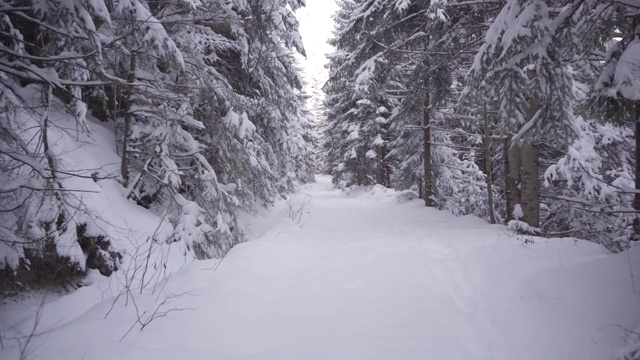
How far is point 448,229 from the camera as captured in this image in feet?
26.9

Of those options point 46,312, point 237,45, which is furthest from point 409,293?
point 237,45

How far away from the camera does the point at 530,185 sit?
23.4 ft

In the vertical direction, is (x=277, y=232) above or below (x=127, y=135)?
below

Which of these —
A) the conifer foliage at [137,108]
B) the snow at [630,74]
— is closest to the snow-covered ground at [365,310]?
the conifer foliage at [137,108]

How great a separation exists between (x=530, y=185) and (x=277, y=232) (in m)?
6.24

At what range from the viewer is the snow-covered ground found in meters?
2.65

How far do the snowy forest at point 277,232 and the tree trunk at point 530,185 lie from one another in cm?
Answer: 4

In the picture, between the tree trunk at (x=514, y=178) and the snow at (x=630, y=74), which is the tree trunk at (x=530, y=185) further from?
the snow at (x=630, y=74)

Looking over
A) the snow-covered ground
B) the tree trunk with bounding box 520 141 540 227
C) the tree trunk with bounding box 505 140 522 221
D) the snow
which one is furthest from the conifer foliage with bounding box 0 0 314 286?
the tree trunk with bounding box 505 140 522 221

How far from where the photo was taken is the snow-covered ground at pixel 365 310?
104 inches

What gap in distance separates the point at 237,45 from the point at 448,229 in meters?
7.69

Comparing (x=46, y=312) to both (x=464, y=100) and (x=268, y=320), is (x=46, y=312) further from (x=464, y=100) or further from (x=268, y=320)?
(x=464, y=100)

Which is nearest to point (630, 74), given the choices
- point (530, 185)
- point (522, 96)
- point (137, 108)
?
point (522, 96)

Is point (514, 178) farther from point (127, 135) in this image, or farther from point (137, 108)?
point (127, 135)
